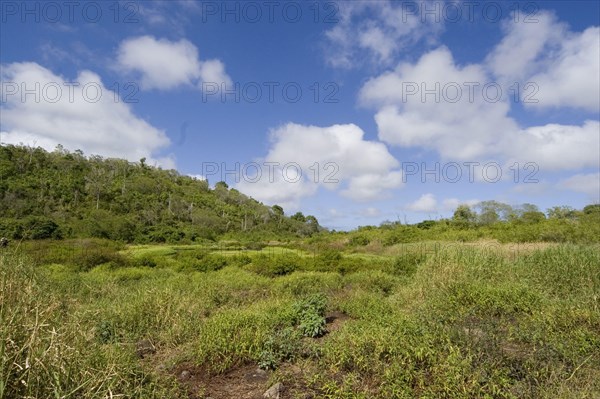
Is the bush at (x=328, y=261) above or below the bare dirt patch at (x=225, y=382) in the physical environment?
above

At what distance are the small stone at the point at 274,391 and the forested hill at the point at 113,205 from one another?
96.8 feet

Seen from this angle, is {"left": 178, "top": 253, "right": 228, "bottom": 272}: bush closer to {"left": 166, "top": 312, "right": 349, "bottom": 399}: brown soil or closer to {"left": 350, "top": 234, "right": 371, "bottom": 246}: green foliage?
{"left": 166, "top": 312, "right": 349, "bottom": 399}: brown soil

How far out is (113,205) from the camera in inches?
2099

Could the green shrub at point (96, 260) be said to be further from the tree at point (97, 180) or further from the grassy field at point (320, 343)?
the tree at point (97, 180)

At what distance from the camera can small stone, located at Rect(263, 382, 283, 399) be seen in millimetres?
3948

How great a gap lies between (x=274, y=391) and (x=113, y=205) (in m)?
55.4

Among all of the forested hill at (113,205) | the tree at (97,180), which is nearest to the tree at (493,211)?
the forested hill at (113,205)

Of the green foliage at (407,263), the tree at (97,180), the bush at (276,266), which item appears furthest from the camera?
the tree at (97,180)

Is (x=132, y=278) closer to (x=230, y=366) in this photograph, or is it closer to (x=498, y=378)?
(x=230, y=366)

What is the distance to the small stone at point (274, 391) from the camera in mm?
3948

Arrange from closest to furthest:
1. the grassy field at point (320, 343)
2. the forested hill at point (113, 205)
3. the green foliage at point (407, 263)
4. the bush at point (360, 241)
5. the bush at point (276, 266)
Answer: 1. the grassy field at point (320, 343)
2. the green foliage at point (407, 263)
3. the bush at point (276, 266)
4. the bush at point (360, 241)
5. the forested hill at point (113, 205)

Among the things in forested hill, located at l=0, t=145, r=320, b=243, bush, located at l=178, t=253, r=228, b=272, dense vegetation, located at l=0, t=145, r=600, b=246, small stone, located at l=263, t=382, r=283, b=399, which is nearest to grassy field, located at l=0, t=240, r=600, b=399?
small stone, located at l=263, t=382, r=283, b=399

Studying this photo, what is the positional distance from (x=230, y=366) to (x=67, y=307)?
2.68 metres

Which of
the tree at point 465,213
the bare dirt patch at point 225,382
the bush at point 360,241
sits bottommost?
the bare dirt patch at point 225,382
